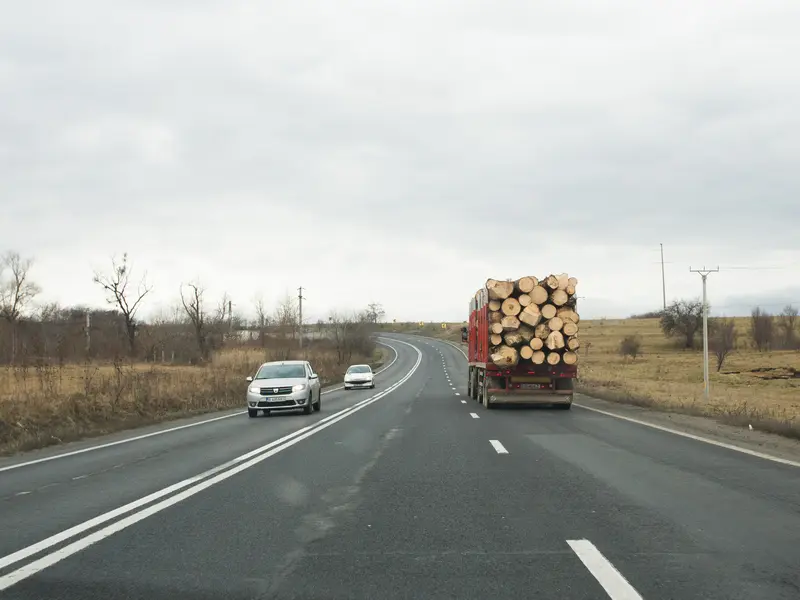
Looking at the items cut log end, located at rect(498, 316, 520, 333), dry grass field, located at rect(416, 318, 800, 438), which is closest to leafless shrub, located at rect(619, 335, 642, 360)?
dry grass field, located at rect(416, 318, 800, 438)

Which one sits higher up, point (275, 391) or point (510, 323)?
point (510, 323)

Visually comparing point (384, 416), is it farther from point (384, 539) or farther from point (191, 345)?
point (191, 345)

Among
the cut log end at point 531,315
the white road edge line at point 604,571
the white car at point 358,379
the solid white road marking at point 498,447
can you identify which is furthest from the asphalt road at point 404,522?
the white car at point 358,379

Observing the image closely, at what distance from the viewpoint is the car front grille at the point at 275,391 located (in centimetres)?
2423

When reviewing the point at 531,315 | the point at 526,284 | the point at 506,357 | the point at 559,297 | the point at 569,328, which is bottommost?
the point at 506,357

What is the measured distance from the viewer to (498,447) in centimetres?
1431

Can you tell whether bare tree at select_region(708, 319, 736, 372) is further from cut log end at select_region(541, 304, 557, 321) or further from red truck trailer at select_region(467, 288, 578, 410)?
cut log end at select_region(541, 304, 557, 321)

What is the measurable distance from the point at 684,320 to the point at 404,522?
4038 inches

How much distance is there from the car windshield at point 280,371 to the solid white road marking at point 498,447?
1161 centimetres

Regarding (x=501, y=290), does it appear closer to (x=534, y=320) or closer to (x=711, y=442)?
(x=534, y=320)

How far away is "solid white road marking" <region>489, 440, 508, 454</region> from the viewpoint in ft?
44.8

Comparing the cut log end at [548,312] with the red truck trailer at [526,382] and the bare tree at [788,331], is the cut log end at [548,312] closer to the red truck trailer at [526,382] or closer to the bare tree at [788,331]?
the red truck trailer at [526,382]

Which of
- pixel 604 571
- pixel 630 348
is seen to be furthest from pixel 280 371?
pixel 630 348

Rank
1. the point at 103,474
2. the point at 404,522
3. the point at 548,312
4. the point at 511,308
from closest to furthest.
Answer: the point at 404,522 → the point at 103,474 → the point at 548,312 → the point at 511,308
